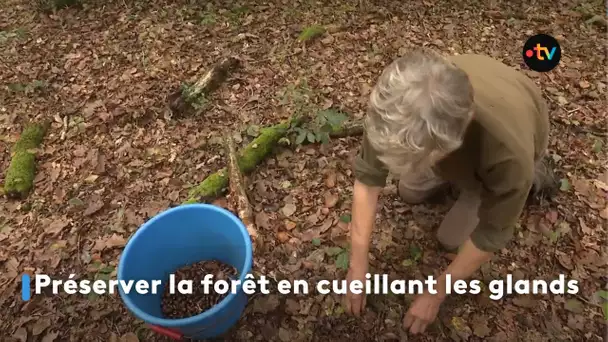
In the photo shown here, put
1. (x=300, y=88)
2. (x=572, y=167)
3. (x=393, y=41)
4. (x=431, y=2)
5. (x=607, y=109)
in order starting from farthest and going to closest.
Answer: (x=431, y=2)
(x=393, y=41)
(x=300, y=88)
(x=607, y=109)
(x=572, y=167)

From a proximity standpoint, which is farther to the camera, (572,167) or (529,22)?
(529,22)

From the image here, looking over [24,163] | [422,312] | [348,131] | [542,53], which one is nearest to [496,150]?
[422,312]

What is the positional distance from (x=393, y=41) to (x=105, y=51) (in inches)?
101

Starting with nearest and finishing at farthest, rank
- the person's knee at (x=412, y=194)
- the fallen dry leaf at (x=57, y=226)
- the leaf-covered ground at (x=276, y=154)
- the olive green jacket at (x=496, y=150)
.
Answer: the olive green jacket at (x=496, y=150) < the leaf-covered ground at (x=276, y=154) < the person's knee at (x=412, y=194) < the fallen dry leaf at (x=57, y=226)

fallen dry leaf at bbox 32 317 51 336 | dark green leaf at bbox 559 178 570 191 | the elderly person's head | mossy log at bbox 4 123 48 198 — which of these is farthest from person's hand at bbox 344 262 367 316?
mossy log at bbox 4 123 48 198

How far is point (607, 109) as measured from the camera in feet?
10.8

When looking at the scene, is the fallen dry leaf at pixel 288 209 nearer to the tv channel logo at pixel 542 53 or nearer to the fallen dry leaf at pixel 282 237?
the fallen dry leaf at pixel 282 237

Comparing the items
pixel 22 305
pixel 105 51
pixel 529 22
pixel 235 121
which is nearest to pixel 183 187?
pixel 235 121

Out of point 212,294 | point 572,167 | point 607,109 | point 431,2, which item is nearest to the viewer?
point 212,294

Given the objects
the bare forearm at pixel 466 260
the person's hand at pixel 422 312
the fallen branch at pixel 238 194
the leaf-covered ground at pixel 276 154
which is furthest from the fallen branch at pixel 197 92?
the bare forearm at pixel 466 260

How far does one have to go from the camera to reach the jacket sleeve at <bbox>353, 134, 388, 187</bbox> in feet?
6.08

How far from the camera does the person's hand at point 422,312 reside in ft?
7.04

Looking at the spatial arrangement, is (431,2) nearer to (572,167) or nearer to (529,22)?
(529,22)

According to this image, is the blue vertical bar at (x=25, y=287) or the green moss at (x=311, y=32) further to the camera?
the green moss at (x=311, y=32)
